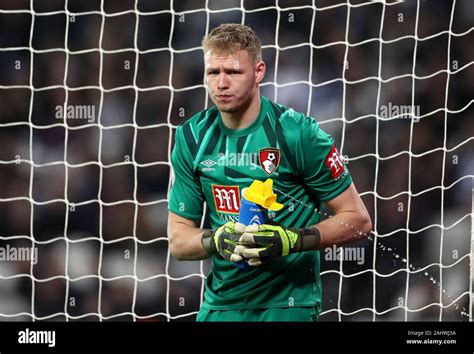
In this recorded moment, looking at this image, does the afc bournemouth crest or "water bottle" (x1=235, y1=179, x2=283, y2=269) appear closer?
"water bottle" (x1=235, y1=179, x2=283, y2=269)

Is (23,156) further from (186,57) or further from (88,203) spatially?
(186,57)

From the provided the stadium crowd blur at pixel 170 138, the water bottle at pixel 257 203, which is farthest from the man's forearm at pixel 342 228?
the stadium crowd blur at pixel 170 138

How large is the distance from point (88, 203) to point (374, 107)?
1167 millimetres

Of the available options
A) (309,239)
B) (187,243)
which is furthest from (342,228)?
(187,243)

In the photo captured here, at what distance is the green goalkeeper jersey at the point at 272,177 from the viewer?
256 centimetres

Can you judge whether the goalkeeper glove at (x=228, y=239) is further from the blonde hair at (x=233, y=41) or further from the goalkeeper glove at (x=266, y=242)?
the blonde hair at (x=233, y=41)

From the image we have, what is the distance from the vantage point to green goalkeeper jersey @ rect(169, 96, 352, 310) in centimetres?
256

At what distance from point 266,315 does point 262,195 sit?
399mm

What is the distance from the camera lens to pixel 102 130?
3.40 metres

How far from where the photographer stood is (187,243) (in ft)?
8.67

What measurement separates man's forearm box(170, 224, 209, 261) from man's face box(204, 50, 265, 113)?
38 cm

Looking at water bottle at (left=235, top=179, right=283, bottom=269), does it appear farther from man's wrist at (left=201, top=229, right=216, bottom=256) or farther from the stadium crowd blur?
the stadium crowd blur

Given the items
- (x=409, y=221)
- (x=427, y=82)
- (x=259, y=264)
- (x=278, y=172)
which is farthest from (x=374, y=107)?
(x=259, y=264)

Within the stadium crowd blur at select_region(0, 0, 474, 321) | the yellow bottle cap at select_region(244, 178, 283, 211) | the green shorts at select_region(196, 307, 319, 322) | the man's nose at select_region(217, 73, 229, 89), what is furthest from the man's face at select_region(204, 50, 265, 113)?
the stadium crowd blur at select_region(0, 0, 474, 321)
